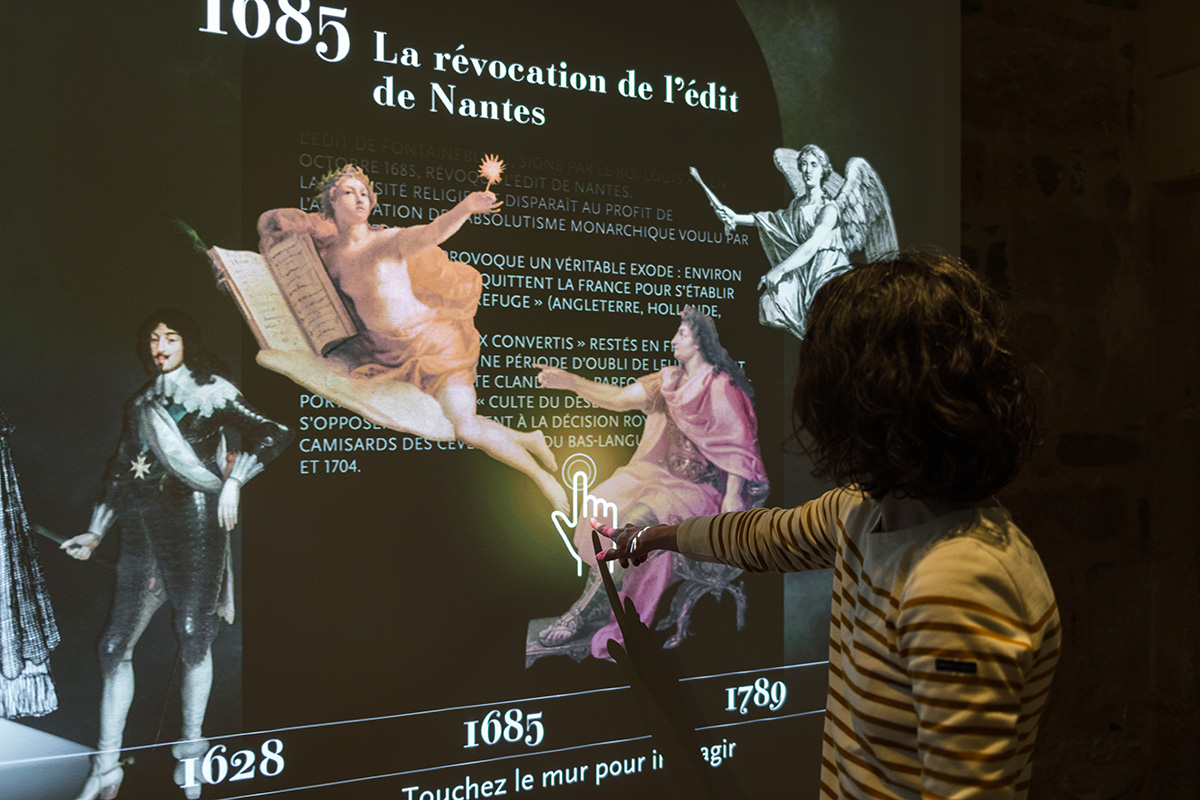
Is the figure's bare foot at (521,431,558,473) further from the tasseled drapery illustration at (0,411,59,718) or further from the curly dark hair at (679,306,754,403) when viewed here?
the tasseled drapery illustration at (0,411,59,718)

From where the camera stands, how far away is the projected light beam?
4.68ft

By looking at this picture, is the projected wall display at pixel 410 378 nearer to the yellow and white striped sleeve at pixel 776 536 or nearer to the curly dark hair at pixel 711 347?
the curly dark hair at pixel 711 347

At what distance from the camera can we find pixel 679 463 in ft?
4.95

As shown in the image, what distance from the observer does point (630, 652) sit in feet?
4.83

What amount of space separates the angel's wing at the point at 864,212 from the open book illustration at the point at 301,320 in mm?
917

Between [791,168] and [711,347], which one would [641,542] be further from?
[791,168]

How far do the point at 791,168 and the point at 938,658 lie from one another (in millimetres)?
1134

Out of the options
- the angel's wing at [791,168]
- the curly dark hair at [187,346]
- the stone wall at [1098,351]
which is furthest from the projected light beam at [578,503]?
the stone wall at [1098,351]

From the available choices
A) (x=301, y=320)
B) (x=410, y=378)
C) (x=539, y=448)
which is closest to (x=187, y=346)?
(x=301, y=320)

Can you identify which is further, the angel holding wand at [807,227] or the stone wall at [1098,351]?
the stone wall at [1098,351]

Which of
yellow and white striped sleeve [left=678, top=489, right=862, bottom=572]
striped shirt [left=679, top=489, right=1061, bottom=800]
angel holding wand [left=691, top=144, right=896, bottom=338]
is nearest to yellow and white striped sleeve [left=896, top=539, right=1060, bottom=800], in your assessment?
striped shirt [left=679, top=489, right=1061, bottom=800]

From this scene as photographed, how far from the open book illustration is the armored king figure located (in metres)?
0.08

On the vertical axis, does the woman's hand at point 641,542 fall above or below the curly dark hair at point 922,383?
below

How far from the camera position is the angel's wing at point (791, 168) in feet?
5.23
